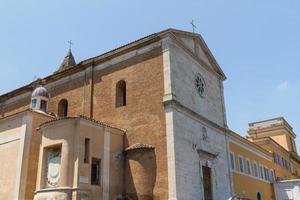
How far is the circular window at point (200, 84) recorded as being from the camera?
951 inches

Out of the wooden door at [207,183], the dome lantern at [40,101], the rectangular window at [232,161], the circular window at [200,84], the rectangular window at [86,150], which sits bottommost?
the wooden door at [207,183]

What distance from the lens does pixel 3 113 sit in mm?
29797

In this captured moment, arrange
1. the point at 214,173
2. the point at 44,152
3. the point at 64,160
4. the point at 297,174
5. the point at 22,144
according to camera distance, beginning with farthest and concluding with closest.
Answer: the point at 297,174, the point at 214,173, the point at 22,144, the point at 44,152, the point at 64,160

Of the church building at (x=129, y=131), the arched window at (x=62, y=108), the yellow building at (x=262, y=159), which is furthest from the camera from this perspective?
the yellow building at (x=262, y=159)

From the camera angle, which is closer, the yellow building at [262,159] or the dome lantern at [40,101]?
the dome lantern at [40,101]

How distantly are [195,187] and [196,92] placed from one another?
617 cm

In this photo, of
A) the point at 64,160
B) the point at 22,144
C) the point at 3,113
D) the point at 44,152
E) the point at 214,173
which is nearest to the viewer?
the point at 64,160

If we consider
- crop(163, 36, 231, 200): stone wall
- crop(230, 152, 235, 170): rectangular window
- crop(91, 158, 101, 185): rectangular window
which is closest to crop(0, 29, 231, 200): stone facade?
crop(163, 36, 231, 200): stone wall

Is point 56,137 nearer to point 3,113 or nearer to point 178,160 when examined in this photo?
point 178,160

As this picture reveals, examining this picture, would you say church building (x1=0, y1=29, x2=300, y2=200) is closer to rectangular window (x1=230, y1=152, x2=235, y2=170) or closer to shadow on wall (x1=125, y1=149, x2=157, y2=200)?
shadow on wall (x1=125, y1=149, x2=157, y2=200)

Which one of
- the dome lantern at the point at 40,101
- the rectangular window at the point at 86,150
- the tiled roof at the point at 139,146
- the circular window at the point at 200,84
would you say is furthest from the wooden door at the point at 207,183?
the dome lantern at the point at 40,101

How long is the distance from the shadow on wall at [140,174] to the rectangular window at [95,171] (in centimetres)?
176

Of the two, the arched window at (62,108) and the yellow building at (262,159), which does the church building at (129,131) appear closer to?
the arched window at (62,108)

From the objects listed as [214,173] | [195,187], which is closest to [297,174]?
[214,173]
